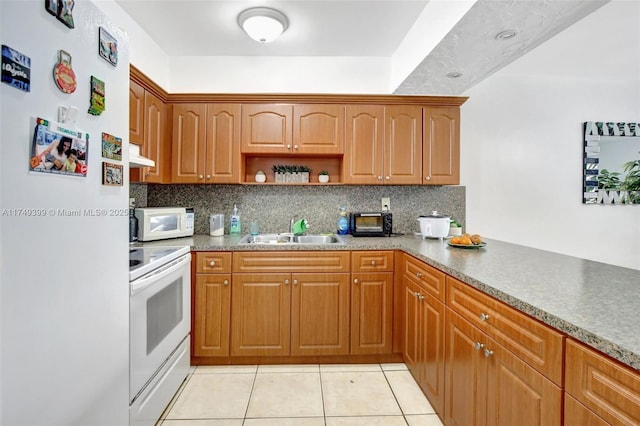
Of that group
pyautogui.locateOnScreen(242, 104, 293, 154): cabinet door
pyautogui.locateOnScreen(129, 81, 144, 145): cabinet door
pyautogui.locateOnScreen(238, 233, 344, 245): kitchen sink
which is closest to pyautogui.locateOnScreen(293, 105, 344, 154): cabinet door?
pyautogui.locateOnScreen(242, 104, 293, 154): cabinet door

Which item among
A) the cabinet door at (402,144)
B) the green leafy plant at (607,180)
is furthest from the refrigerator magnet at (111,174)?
the green leafy plant at (607,180)

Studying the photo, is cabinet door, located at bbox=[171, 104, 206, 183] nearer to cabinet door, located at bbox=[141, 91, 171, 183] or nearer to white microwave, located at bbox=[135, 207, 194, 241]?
cabinet door, located at bbox=[141, 91, 171, 183]

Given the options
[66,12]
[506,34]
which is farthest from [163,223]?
[506,34]

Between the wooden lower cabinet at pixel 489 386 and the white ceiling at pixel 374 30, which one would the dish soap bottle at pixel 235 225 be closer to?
the white ceiling at pixel 374 30

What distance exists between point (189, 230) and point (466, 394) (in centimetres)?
229

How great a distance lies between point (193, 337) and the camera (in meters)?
2.23

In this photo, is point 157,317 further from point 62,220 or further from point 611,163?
point 611,163

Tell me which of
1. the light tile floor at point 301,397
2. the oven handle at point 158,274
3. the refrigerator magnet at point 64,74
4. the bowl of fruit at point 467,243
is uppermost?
the refrigerator magnet at point 64,74

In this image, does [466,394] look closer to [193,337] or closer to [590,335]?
[590,335]

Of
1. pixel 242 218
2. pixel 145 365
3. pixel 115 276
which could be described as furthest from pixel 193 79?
pixel 145 365

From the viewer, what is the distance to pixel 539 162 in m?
2.92

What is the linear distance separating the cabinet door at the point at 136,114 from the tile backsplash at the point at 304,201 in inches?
28.6

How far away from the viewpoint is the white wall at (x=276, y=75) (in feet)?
8.98

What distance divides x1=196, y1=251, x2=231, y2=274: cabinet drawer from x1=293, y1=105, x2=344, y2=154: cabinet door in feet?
3.55
